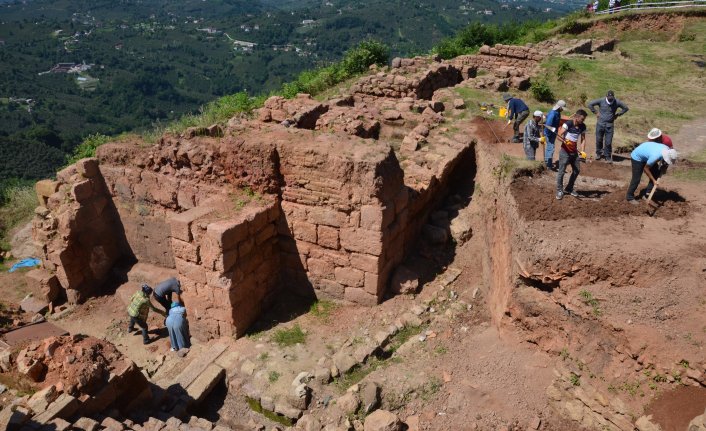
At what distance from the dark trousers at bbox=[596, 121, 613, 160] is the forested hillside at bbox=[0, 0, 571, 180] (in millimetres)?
42134

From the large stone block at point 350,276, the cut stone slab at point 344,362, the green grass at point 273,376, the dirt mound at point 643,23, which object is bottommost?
the green grass at point 273,376

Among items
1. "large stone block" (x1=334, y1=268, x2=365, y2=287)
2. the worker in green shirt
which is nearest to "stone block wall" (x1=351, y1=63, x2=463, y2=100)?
"large stone block" (x1=334, y1=268, x2=365, y2=287)

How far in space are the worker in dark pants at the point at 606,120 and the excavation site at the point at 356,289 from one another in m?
0.38

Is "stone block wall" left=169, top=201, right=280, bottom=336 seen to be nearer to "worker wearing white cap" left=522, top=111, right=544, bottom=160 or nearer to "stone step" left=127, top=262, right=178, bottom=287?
"stone step" left=127, top=262, right=178, bottom=287

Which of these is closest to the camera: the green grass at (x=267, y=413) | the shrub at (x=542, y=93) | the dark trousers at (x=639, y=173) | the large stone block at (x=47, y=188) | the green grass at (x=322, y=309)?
the green grass at (x=267, y=413)

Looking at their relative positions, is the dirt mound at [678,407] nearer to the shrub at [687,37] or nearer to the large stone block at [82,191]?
the large stone block at [82,191]

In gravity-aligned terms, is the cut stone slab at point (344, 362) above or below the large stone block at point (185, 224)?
below

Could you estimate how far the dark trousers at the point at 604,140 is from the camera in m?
10.1

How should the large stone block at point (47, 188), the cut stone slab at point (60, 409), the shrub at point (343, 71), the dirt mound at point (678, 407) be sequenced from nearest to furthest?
the dirt mound at point (678, 407), the cut stone slab at point (60, 409), the large stone block at point (47, 188), the shrub at point (343, 71)

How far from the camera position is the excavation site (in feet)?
19.9

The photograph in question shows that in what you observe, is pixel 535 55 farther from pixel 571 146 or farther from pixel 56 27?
pixel 56 27

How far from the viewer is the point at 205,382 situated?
25.3 feet

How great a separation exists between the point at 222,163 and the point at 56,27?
145015mm

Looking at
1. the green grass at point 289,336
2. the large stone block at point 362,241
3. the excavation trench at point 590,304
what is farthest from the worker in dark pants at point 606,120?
the green grass at point 289,336
